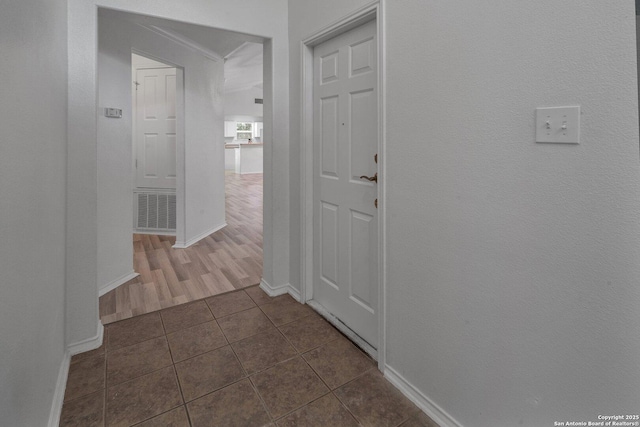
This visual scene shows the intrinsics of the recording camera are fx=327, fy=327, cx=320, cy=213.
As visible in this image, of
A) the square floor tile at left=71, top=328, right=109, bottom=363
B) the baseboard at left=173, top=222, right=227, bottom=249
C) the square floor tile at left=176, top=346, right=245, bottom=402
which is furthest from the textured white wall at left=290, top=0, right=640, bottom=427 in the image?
the baseboard at left=173, top=222, right=227, bottom=249

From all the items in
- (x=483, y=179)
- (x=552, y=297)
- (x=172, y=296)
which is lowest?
(x=172, y=296)

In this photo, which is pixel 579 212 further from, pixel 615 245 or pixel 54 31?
pixel 54 31

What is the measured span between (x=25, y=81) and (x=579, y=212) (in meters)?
1.82

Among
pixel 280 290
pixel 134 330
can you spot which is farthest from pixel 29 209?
pixel 280 290

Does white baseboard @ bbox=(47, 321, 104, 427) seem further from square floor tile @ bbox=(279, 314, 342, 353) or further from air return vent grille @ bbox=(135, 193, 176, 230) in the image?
air return vent grille @ bbox=(135, 193, 176, 230)

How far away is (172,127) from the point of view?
4375mm

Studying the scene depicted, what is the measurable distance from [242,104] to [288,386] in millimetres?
11440

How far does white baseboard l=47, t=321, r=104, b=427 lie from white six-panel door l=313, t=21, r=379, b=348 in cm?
149

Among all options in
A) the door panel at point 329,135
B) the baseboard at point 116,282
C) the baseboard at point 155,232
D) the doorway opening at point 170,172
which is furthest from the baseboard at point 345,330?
the baseboard at point 155,232

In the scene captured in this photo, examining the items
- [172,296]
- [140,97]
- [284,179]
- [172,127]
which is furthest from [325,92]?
[140,97]

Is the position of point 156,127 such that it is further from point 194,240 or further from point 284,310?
point 284,310

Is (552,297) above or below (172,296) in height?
above

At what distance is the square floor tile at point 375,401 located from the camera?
4.92 feet

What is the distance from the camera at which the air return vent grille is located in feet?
14.8
